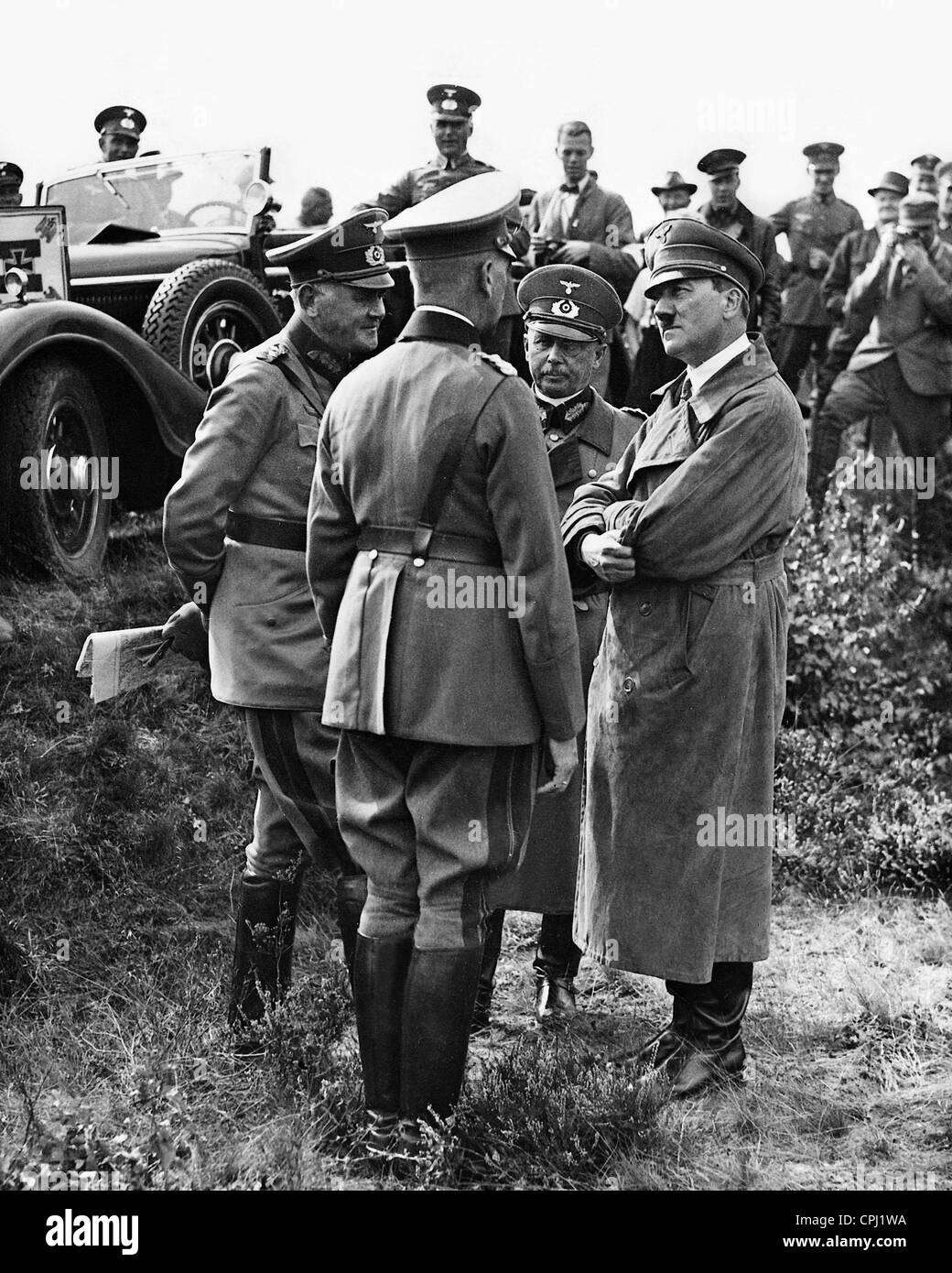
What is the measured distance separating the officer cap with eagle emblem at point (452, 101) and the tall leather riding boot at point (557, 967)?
205 inches

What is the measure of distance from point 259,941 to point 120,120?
22.2ft

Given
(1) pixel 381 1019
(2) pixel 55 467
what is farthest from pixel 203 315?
(1) pixel 381 1019

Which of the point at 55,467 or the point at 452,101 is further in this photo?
the point at 452,101

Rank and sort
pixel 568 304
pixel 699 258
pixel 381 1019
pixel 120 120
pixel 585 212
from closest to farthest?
pixel 381 1019 < pixel 699 258 < pixel 568 304 < pixel 585 212 < pixel 120 120

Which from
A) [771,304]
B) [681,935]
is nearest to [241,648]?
[681,935]

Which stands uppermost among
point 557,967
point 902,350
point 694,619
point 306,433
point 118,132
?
point 118,132

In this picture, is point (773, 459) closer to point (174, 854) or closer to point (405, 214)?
point (405, 214)

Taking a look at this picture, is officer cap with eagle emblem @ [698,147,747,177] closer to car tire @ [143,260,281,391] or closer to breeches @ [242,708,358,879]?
car tire @ [143,260,281,391]

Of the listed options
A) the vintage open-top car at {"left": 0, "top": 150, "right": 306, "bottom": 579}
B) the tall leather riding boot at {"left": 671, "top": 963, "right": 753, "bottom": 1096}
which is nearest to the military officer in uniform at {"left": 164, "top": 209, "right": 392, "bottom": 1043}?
the tall leather riding boot at {"left": 671, "top": 963, "right": 753, "bottom": 1096}

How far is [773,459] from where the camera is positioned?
12.4 feet

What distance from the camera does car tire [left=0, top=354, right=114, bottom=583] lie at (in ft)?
20.5

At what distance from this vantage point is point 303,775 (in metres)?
4.03

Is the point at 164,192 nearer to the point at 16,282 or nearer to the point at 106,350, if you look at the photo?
the point at 16,282

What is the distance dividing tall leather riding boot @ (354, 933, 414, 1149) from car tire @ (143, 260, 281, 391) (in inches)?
164
